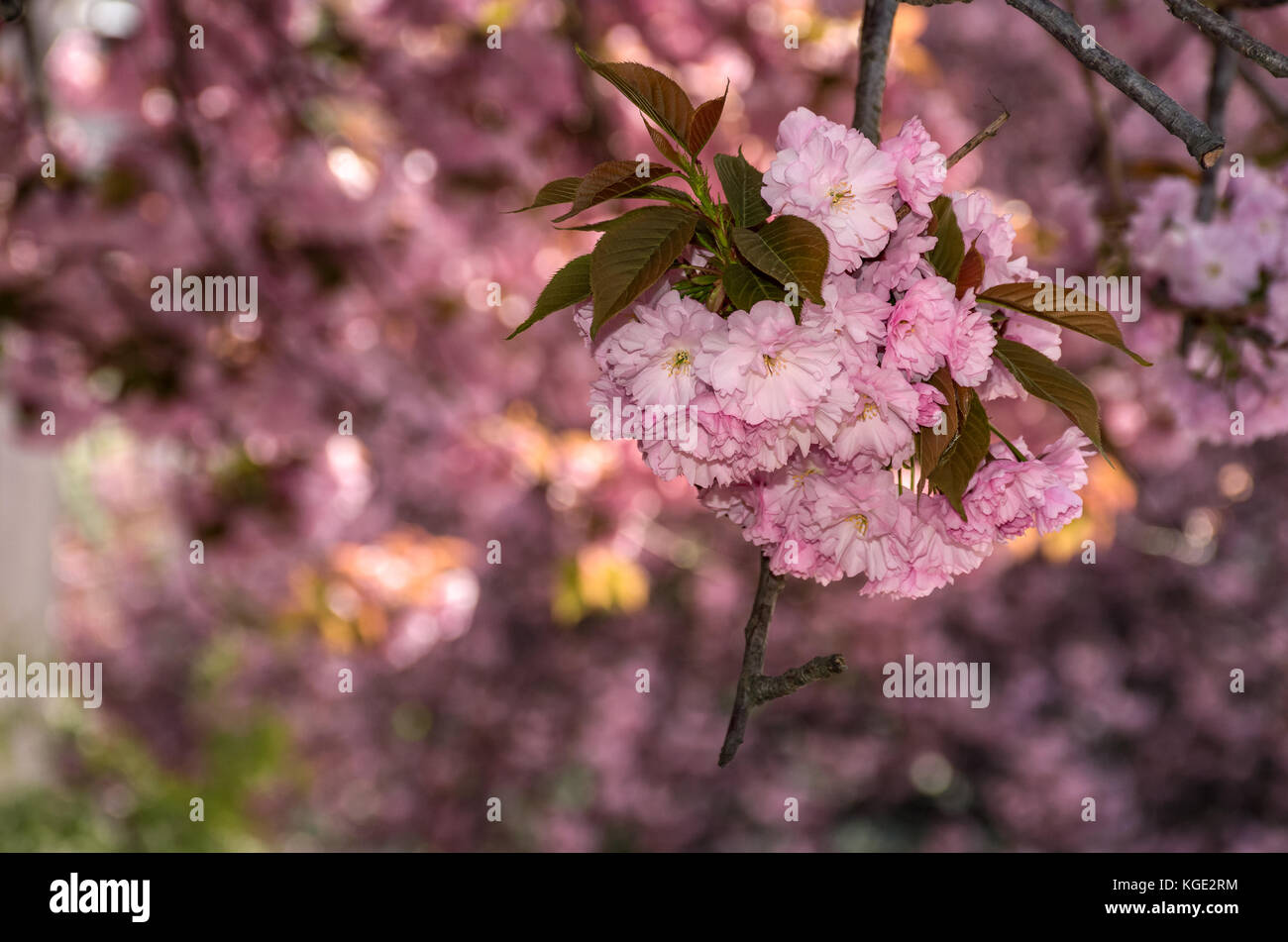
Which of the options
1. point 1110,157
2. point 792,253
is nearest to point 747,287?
point 792,253

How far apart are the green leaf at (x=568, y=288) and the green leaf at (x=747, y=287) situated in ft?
0.31

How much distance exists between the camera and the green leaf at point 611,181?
2.09 feet

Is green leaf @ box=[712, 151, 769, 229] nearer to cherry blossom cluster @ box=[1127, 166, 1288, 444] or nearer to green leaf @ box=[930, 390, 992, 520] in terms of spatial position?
green leaf @ box=[930, 390, 992, 520]

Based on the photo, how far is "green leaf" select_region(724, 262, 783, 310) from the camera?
61 cm

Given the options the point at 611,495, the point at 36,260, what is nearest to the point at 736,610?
the point at 611,495

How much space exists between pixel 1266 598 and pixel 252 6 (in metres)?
3.70

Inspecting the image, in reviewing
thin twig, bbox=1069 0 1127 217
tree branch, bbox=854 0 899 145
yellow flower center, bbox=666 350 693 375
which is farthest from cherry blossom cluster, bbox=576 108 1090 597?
thin twig, bbox=1069 0 1127 217

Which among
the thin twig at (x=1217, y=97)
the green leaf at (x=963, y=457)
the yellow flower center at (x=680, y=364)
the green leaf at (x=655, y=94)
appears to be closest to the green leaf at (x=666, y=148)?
the green leaf at (x=655, y=94)

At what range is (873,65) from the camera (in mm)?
789

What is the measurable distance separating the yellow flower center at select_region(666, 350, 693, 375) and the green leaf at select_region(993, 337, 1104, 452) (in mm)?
219

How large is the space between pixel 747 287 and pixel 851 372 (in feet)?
0.29

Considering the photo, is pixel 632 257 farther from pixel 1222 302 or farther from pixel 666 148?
pixel 1222 302

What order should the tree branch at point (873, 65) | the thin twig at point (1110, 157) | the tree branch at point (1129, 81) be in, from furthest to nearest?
the thin twig at point (1110, 157), the tree branch at point (873, 65), the tree branch at point (1129, 81)

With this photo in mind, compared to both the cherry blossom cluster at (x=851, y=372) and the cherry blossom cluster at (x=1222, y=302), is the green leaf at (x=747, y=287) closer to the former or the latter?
the cherry blossom cluster at (x=851, y=372)
